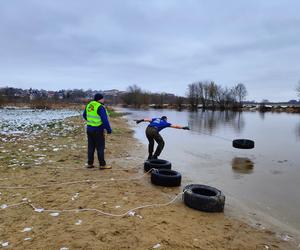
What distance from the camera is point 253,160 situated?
12930 millimetres

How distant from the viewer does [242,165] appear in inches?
463

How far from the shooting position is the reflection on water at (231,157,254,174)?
10.7 m

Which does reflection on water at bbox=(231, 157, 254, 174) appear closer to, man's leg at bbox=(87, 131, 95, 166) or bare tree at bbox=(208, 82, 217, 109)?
man's leg at bbox=(87, 131, 95, 166)

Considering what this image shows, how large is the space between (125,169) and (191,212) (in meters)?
3.91

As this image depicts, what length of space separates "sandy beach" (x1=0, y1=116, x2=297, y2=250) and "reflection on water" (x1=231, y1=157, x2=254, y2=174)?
4.33 meters

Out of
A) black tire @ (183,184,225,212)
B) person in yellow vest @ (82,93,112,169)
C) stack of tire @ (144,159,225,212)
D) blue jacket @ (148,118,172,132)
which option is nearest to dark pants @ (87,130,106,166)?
person in yellow vest @ (82,93,112,169)

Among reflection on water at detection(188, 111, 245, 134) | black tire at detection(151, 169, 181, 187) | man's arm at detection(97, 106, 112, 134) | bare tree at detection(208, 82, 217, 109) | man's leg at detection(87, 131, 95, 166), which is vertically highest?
bare tree at detection(208, 82, 217, 109)

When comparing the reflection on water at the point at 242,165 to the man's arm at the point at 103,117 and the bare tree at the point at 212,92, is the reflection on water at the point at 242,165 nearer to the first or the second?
the man's arm at the point at 103,117

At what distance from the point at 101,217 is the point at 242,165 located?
8.26 metres

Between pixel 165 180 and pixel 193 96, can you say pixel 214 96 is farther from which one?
pixel 165 180

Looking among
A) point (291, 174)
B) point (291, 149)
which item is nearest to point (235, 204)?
point (291, 174)

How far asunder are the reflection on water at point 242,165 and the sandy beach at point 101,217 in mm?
4328

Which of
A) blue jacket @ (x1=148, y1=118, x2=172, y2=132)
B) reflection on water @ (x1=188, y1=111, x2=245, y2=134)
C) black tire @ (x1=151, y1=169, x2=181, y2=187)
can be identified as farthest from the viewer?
reflection on water @ (x1=188, y1=111, x2=245, y2=134)

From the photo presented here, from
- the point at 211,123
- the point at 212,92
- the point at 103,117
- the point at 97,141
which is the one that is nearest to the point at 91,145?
the point at 97,141
